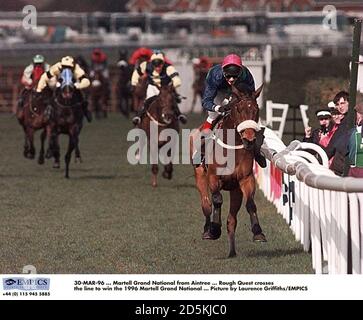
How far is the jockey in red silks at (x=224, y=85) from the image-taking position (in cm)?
1002

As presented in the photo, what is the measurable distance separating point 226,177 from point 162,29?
145 feet

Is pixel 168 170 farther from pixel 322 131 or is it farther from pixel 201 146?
pixel 201 146

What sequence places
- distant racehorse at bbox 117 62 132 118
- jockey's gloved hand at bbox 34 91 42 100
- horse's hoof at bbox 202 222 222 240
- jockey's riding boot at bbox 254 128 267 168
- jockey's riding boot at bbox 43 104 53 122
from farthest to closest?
distant racehorse at bbox 117 62 132 118
jockey's gloved hand at bbox 34 91 42 100
jockey's riding boot at bbox 43 104 53 122
horse's hoof at bbox 202 222 222 240
jockey's riding boot at bbox 254 128 267 168

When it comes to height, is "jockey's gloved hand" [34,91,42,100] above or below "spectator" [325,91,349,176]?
below

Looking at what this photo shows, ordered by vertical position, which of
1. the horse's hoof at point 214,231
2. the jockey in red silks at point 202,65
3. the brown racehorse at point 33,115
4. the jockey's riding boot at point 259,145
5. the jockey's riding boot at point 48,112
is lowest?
the jockey in red silks at point 202,65

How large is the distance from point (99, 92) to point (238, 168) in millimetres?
24051

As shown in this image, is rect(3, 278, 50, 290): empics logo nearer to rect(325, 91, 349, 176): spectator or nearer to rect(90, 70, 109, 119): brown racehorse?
rect(325, 91, 349, 176): spectator

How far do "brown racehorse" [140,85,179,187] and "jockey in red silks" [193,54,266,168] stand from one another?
6.22 metres

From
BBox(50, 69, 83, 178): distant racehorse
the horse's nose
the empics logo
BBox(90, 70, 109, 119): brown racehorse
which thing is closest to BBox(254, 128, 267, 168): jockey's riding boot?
the empics logo

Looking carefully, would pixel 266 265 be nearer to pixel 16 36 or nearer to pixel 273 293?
pixel 273 293

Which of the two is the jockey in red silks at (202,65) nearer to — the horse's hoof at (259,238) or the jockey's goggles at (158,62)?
the jockey's goggles at (158,62)

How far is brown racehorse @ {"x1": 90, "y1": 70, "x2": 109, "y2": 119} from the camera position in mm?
33625

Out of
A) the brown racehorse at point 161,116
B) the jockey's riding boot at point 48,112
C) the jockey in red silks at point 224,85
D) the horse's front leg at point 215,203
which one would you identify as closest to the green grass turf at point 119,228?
the horse's front leg at point 215,203

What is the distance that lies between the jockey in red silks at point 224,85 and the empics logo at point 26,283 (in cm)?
290
